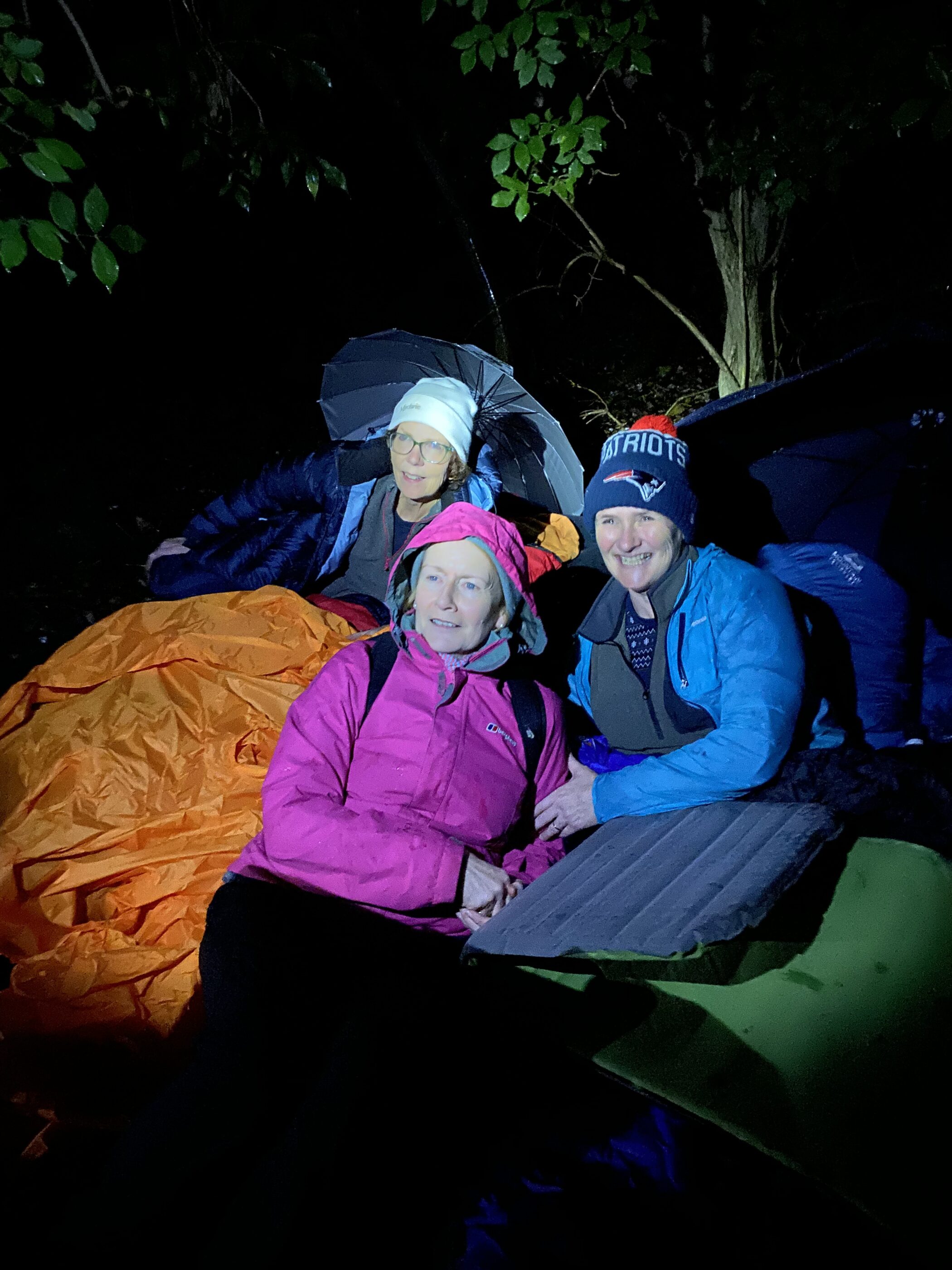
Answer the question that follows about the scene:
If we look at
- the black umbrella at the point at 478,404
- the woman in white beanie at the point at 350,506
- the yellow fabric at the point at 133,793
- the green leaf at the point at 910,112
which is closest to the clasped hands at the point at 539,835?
the yellow fabric at the point at 133,793

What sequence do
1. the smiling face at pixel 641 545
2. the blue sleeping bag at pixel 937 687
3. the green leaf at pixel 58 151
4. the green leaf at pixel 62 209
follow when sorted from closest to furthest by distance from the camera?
the green leaf at pixel 58 151
the green leaf at pixel 62 209
the smiling face at pixel 641 545
the blue sleeping bag at pixel 937 687

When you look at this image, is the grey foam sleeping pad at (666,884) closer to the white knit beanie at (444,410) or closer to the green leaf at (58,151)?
the white knit beanie at (444,410)

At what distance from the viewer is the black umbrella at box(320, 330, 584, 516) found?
4.36 meters

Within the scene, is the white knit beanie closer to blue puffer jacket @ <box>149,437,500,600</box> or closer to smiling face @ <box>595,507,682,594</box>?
blue puffer jacket @ <box>149,437,500,600</box>

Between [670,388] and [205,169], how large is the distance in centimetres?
567

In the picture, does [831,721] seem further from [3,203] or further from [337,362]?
[337,362]

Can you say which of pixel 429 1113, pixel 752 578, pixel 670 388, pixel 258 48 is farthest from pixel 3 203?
pixel 670 388

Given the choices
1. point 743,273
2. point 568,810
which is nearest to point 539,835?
point 568,810

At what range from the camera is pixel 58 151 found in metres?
2.22

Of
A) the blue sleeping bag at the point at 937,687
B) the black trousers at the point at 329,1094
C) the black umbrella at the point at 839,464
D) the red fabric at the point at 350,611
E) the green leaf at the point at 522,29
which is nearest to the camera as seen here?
the black trousers at the point at 329,1094

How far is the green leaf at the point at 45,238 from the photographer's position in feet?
7.43

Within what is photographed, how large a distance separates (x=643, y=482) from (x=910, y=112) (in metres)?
1.57

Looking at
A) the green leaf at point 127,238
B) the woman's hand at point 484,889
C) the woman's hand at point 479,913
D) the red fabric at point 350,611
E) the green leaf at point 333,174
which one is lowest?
the woman's hand at point 479,913

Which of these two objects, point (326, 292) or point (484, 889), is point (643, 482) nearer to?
point (484, 889)
